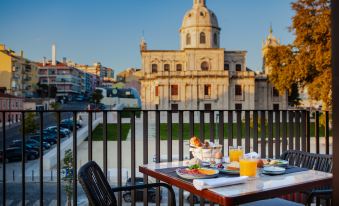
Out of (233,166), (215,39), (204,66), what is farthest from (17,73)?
(233,166)

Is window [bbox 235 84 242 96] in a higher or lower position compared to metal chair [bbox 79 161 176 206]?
higher

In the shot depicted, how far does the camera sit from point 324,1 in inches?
796

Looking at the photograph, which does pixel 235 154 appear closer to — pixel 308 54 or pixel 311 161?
pixel 311 161

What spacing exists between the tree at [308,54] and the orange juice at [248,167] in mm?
18127

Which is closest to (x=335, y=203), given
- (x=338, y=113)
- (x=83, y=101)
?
(x=338, y=113)

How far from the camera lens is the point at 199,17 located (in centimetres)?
5303

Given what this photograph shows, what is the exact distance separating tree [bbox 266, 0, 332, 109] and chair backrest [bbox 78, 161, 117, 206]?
18.6 metres

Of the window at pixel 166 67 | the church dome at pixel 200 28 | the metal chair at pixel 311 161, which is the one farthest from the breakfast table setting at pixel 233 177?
the church dome at pixel 200 28

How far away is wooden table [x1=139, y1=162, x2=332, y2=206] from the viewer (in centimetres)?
162

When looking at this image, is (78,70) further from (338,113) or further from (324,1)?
(338,113)

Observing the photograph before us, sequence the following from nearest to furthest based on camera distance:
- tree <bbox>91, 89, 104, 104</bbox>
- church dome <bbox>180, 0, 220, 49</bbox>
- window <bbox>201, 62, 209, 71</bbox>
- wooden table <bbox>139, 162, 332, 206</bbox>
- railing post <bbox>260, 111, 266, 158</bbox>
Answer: wooden table <bbox>139, 162, 332, 206</bbox>, railing post <bbox>260, 111, 266, 158</bbox>, window <bbox>201, 62, 209, 71</bbox>, church dome <bbox>180, 0, 220, 49</bbox>, tree <bbox>91, 89, 104, 104</bbox>

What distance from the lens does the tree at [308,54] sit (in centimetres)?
1941

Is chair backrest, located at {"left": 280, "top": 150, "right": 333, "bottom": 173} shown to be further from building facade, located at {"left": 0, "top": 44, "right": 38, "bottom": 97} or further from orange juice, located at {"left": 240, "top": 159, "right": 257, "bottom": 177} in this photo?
building facade, located at {"left": 0, "top": 44, "right": 38, "bottom": 97}

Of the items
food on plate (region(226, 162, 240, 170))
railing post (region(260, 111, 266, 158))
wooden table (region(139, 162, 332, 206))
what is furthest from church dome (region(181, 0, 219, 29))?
wooden table (region(139, 162, 332, 206))
